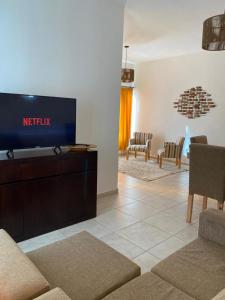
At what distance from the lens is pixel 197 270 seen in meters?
1.42

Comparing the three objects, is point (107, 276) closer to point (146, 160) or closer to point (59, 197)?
point (59, 197)

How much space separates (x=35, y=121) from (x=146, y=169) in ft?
11.6

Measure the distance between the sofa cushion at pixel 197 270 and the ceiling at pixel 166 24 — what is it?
10.3ft

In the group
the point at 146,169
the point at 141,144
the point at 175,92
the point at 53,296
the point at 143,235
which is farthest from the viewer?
the point at 141,144

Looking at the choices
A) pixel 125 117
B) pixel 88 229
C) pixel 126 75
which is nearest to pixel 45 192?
pixel 88 229

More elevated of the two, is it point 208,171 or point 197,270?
point 208,171

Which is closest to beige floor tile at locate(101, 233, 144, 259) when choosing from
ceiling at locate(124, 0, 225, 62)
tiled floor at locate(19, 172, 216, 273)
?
tiled floor at locate(19, 172, 216, 273)

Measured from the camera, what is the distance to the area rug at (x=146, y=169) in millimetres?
5055

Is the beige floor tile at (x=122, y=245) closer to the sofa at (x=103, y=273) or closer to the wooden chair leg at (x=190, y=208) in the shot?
the sofa at (x=103, y=273)

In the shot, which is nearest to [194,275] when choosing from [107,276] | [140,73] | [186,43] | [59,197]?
[107,276]

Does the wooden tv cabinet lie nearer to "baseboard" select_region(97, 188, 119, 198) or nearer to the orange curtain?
"baseboard" select_region(97, 188, 119, 198)

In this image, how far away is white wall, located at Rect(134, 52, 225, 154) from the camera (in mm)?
5438

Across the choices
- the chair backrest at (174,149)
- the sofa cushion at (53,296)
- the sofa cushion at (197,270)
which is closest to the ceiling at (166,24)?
the chair backrest at (174,149)

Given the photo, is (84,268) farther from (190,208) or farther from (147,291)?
(190,208)
